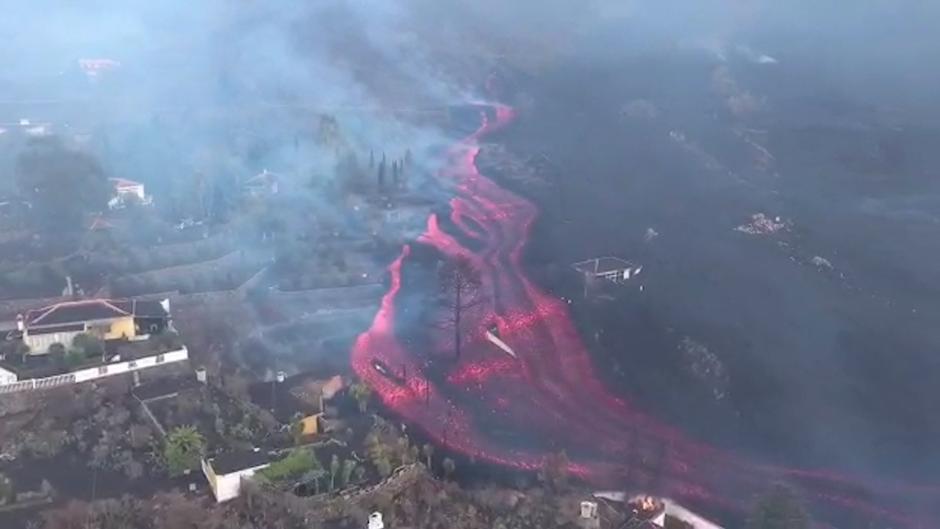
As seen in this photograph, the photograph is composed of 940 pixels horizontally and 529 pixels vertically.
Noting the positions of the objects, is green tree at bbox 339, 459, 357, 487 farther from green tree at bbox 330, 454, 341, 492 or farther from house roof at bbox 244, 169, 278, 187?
house roof at bbox 244, 169, 278, 187

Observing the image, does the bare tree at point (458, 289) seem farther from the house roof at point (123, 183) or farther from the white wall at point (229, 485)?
the house roof at point (123, 183)

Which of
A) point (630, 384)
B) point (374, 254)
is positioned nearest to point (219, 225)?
point (374, 254)

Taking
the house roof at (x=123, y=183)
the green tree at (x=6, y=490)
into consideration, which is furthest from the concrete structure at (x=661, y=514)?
the house roof at (x=123, y=183)

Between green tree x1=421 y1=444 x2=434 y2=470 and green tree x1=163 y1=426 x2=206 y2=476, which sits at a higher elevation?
green tree x1=163 y1=426 x2=206 y2=476

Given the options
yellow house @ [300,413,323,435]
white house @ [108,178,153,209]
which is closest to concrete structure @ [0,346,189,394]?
yellow house @ [300,413,323,435]

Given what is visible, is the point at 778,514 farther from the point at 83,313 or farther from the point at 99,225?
the point at 99,225

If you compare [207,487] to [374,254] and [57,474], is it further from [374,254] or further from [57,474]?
[374,254]
